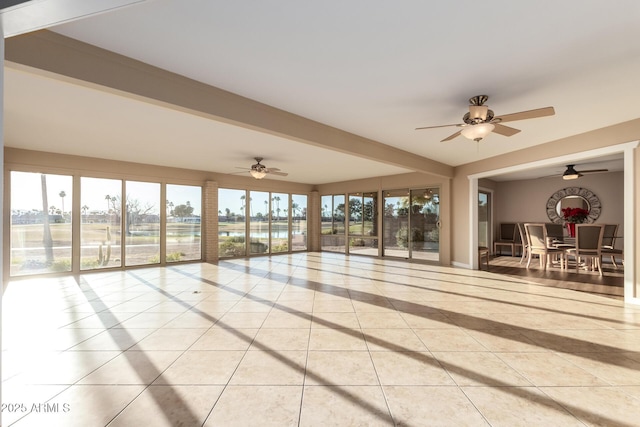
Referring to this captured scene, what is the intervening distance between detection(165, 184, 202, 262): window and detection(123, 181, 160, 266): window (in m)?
0.28

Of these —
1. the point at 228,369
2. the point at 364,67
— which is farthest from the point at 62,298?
the point at 364,67

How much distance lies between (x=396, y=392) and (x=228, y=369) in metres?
1.36

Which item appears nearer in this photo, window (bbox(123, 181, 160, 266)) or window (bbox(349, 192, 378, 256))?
window (bbox(123, 181, 160, 266))

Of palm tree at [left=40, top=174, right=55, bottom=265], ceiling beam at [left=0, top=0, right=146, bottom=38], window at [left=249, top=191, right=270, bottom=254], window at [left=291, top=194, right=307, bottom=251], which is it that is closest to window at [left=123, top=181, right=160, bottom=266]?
palm tree at [left=40, top=174, right=55, bottom=265]

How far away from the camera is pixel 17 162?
585 centimetres

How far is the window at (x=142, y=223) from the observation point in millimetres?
7238

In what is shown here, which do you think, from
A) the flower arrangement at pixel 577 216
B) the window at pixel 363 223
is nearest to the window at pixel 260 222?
the window at pixel 363 223

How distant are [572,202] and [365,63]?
9.35 metres

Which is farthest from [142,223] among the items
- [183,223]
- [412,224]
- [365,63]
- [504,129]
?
[504,129]

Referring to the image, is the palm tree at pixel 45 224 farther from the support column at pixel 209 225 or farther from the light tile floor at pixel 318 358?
the support column at pixel 209 225

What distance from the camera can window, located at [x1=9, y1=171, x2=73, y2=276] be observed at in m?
5.90

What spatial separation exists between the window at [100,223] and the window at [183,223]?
1.09 m

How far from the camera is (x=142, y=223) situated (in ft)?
24.3

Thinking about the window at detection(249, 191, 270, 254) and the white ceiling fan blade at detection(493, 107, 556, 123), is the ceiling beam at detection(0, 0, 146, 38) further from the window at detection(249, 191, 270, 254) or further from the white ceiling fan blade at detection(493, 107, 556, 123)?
the window at detection(249, 191, 270, 254)
